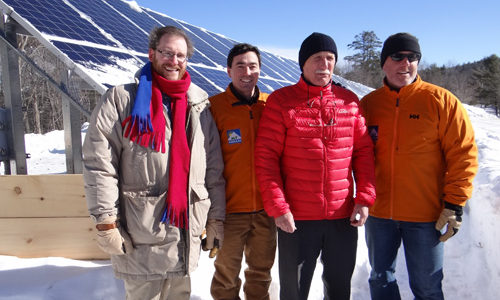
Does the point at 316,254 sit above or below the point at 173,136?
below

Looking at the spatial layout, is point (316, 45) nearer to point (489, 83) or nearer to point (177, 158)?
point (177, 158)

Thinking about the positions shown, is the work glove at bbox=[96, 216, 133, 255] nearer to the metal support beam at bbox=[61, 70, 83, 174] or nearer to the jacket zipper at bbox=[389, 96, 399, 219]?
the jacket zipper at bbox=[389, 96, 399, 219]

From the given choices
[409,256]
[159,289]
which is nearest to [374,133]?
[409,256]

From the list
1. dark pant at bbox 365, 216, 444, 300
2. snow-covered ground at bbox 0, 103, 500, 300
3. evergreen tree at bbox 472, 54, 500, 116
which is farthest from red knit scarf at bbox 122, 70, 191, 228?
evergreen tree at bbox 472, 54, 500, 116

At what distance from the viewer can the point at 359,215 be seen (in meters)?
2.47

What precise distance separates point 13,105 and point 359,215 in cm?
410

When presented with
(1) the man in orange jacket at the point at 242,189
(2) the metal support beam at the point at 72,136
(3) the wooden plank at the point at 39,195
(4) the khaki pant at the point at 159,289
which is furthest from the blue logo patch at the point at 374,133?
(2) the metal support beam at the point at 72,136

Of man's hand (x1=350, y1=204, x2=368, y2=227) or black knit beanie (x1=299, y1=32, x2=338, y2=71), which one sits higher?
black knit beanie (x1=299, y1=32, x2=338, y2=71)

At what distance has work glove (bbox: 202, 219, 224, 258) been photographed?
2.59 metres

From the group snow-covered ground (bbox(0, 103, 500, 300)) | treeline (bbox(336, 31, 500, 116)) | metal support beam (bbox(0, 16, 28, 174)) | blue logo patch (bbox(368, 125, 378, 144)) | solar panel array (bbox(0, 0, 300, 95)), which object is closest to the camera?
blue logo patch (bbox(368, 125, 378, 144))

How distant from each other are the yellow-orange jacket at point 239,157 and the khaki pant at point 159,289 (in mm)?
660

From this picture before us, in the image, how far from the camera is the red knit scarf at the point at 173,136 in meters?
2.20

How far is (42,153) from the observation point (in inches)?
484

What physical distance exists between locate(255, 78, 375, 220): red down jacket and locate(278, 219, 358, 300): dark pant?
0.11 metres
